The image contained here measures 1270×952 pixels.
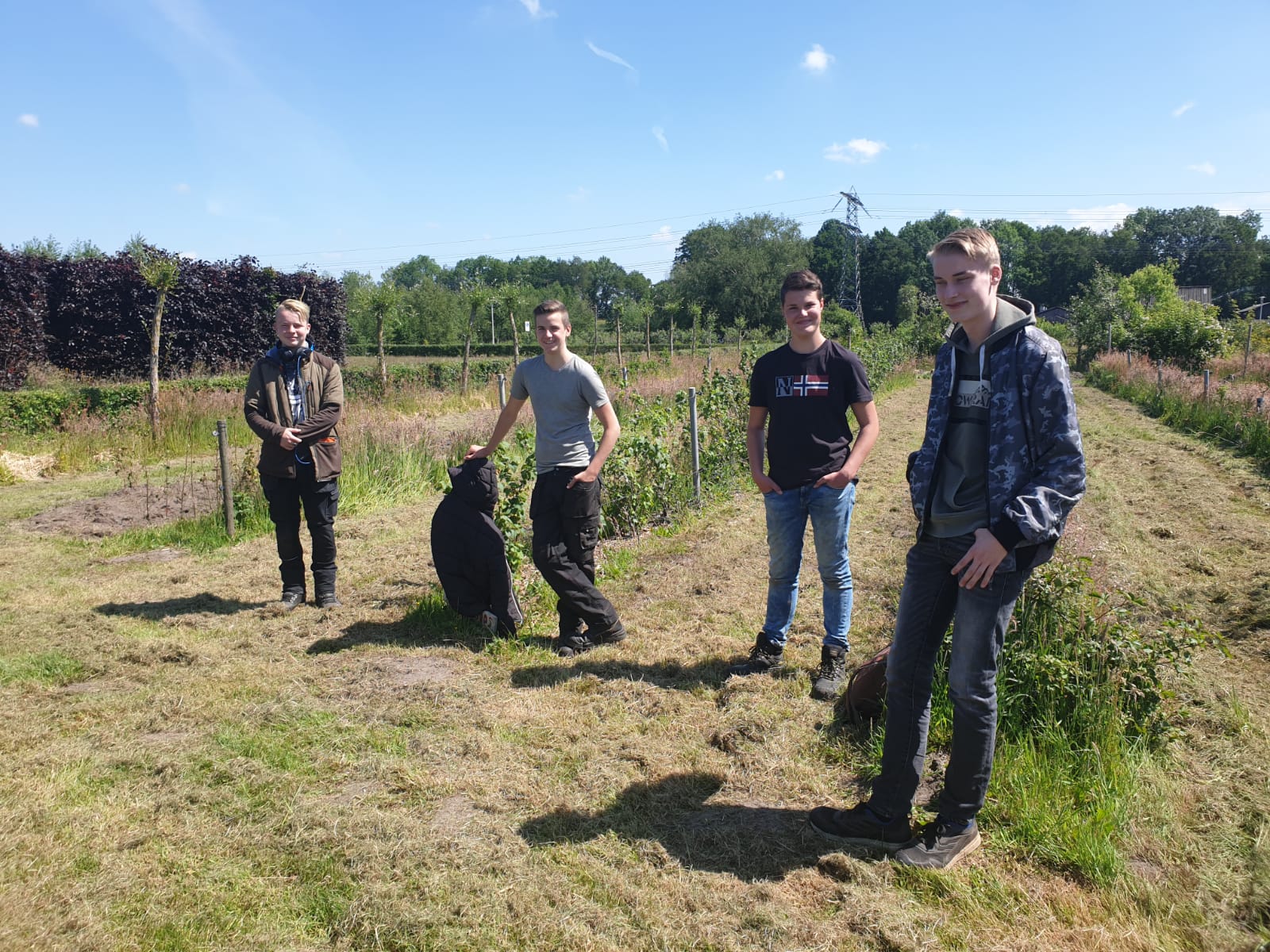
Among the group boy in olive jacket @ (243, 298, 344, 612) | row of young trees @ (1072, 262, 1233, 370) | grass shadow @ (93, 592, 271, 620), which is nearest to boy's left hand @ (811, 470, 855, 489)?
boy in olive jacket @ (243, 298, 344, 612)

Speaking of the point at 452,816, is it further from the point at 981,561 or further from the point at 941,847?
the point at 981,561

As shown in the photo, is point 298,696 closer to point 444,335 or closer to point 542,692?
point 542,692

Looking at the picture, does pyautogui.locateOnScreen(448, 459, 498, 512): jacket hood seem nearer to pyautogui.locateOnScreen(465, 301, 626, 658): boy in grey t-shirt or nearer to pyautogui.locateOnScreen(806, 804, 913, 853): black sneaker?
pyautogui.locateOnScreen(465, 301, 626, 658): boy in grey t-shirt

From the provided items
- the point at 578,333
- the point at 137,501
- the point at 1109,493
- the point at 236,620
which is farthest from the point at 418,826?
the point at 578,333

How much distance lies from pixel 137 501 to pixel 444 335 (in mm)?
40341

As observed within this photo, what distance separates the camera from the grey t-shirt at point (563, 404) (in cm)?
430

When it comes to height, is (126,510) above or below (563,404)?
below

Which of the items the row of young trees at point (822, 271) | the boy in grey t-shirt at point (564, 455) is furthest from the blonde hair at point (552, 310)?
the row of young trees at point (822, 271)

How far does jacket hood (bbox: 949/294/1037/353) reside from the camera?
2.31 meters

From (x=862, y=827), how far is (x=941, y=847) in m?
0.25

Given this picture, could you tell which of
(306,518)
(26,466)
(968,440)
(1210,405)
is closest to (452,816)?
(968,440)

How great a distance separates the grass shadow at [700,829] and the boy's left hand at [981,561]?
1058mm

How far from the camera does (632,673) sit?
4.19m

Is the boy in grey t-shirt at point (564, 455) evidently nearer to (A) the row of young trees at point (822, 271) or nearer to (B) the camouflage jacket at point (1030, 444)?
(B) the camouflage jacket at point (1030, 444)
